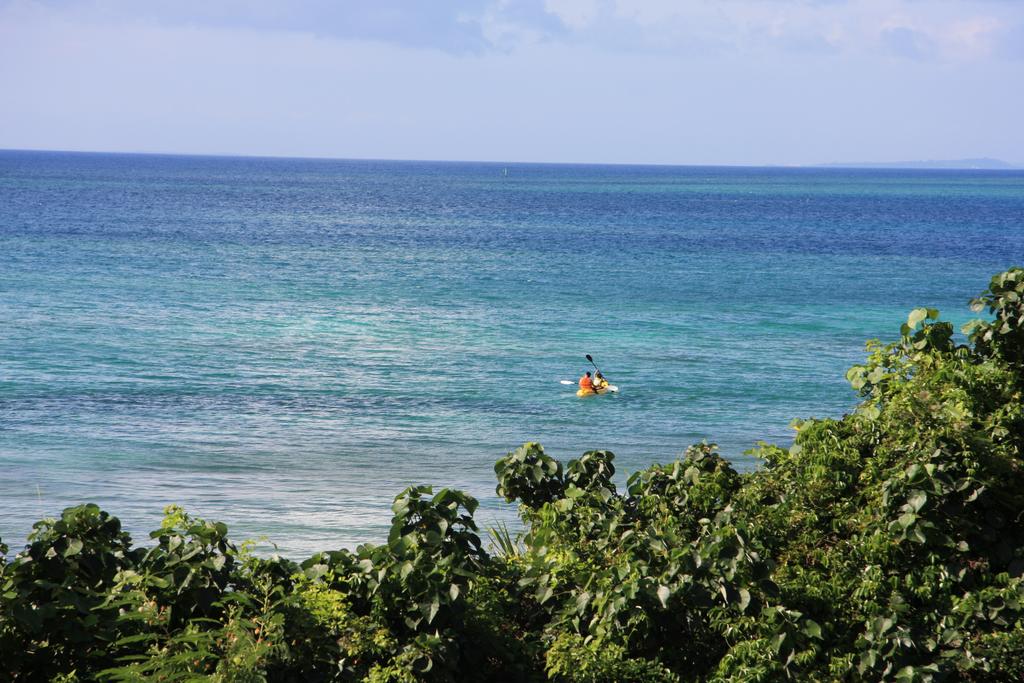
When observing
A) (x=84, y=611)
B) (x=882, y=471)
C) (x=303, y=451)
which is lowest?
(x=303, y=451)

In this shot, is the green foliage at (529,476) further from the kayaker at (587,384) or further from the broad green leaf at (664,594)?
the kayaker at (587,384)

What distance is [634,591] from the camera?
6.00 metres

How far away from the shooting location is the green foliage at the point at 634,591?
5.84m

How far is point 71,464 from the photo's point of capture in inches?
779

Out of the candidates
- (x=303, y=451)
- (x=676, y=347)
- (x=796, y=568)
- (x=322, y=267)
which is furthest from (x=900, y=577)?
(x=322, y=267)

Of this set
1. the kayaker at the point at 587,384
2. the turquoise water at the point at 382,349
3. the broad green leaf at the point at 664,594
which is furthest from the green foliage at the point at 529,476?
the kayaker at the point at 587,384

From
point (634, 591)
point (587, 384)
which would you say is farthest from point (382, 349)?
point (634, 591)

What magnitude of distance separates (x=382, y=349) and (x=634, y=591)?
28.9 meters

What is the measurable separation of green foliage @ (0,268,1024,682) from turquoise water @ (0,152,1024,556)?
914cm

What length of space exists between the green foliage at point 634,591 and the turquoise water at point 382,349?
914 centimetres

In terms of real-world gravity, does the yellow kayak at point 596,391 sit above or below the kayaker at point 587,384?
below

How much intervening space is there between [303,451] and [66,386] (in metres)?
9.14

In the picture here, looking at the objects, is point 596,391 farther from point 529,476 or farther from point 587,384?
point 529,476

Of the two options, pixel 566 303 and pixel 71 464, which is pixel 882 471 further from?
pixel 566 303
